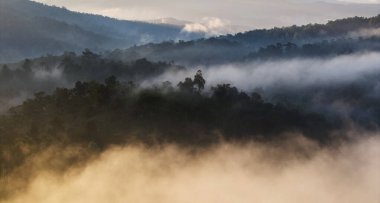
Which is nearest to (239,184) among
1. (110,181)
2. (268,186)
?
(268,186)

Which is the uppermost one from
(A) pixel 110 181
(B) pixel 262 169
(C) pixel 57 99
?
(C) pixel 57 99

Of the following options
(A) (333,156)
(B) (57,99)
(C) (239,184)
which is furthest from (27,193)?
(A) (333,156)

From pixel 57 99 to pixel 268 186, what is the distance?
62454 mm

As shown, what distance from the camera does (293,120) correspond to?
16550cm

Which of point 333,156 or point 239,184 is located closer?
point 239,184

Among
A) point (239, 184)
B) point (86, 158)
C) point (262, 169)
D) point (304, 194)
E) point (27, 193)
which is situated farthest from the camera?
point (304, 194)

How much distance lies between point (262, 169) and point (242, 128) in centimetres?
1800

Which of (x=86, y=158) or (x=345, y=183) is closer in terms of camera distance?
(x=86, y=158)

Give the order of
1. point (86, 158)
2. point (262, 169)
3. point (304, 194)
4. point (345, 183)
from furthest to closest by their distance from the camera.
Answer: point (345, 183) < point (304, 194) < point (262, 169) < point (86, 158)

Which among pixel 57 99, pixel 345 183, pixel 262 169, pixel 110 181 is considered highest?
pixel 57 99

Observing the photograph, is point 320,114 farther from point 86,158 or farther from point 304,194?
point 86,158

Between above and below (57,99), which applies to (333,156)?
below

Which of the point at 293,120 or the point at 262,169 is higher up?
the point at 293,120

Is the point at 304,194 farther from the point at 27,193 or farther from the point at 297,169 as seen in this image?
the point at 27,193
